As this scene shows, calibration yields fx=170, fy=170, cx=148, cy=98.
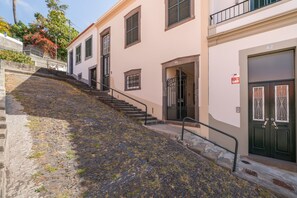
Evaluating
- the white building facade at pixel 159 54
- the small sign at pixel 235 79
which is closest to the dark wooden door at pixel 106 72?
the white building facade at pixel 159 54

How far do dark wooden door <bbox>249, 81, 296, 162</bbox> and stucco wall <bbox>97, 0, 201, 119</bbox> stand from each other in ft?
8.59

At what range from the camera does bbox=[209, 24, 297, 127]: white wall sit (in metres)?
5.36

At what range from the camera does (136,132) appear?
18.5ft

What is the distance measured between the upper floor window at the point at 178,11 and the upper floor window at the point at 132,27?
2142mm

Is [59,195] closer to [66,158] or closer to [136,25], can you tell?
[66,158]

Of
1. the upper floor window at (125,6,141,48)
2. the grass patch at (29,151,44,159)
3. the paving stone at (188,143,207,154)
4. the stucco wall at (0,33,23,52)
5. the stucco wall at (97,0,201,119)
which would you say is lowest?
the paving stone at (188,143,207,154)

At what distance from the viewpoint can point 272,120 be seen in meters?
5.02

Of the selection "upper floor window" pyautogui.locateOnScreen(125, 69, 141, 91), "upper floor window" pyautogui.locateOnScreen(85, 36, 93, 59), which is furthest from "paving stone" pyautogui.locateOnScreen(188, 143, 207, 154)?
"upper floor window" pyautogui.locateOnScreen(85, 36, 93, 59)

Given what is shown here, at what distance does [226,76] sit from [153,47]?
397cm

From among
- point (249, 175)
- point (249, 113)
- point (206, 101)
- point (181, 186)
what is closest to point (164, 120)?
A: point (206, 101)

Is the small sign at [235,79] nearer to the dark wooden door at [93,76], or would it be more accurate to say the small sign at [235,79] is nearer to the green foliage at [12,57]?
the dark wooden door at [93,76]

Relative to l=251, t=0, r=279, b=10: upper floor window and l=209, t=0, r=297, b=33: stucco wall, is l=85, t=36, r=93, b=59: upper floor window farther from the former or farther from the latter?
l=251, t=0, r=279, b=10: upper floor window

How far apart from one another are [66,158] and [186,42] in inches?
228

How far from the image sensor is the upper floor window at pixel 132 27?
30.5 ft
